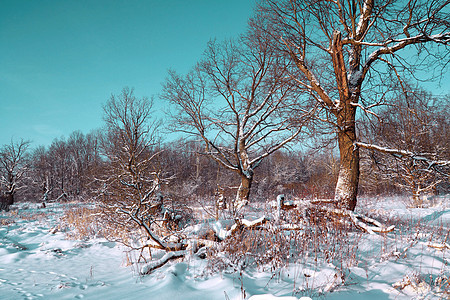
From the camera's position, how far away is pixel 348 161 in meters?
6.20

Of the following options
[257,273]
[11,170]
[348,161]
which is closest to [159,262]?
[257,273]

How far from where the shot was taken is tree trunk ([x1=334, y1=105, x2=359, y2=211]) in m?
6.09

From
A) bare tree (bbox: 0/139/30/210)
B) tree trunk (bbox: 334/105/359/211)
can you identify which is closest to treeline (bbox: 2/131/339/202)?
bare tree (bbox: 0/139/30/210)

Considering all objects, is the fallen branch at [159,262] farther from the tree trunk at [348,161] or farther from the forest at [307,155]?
the tree trunk at [348,161]

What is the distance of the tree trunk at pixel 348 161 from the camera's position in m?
Result: 6.09

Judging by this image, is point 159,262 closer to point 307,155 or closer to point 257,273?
point 257,273

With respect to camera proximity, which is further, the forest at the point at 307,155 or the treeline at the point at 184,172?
the treeline at the point at 184,172

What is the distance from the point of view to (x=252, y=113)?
10.6 metres

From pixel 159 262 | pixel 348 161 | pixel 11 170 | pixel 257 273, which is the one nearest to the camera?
pixel 257 273

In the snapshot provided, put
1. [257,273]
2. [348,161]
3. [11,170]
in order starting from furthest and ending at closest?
[11,170]
[348,161]
[257,273]

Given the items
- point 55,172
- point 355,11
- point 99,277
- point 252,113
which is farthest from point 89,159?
point 355,11

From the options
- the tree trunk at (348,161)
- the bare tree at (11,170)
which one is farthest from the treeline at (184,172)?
the tree trunk at (348,161)

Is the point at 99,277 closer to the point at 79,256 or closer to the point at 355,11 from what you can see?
the point at 79,256

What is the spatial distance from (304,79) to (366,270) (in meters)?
6.48
